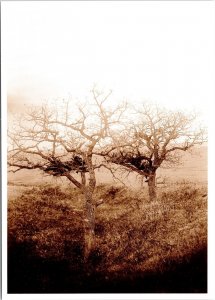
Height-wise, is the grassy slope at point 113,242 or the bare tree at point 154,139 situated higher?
the bare tree at point 154,139

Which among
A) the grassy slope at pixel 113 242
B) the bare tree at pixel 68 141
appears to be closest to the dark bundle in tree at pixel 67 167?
the bare tree at pixel 68 141

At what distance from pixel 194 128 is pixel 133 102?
0.47m

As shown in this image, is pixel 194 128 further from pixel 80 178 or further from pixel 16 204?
pixel 16 204

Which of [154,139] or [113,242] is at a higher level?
[154,139]

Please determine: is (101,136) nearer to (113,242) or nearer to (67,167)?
(67,167)

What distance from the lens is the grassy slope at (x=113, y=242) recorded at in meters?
2.62

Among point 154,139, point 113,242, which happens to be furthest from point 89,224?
point 154,139

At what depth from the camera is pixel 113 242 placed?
266 centimetres

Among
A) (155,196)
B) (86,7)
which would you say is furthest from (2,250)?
(86,7)

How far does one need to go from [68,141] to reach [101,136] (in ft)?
0.78

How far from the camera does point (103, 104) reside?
8.77 feet

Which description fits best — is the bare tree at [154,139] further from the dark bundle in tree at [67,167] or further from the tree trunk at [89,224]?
the tree trunk at [89,224]

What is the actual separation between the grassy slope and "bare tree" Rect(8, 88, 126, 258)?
0.10 metres

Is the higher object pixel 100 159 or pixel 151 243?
pixel 100 159
